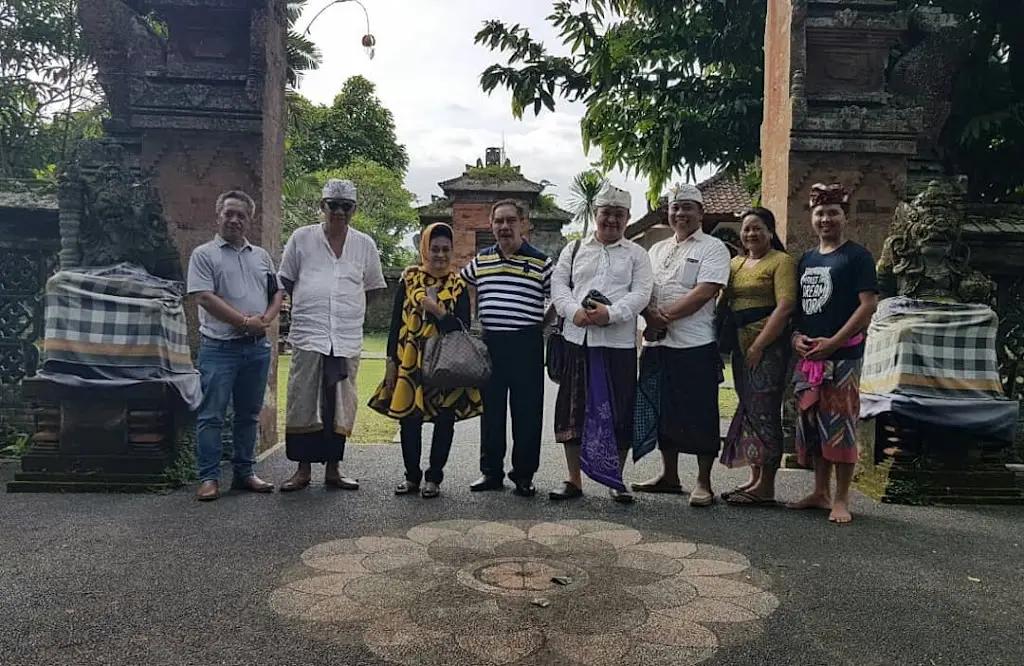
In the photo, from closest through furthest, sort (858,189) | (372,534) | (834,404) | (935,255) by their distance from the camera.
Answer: (372,534) < (834,404) < (935,255) < (858,189)

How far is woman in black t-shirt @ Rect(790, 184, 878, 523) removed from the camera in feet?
13.3

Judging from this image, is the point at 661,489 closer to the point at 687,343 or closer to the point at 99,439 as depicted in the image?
the point at 687,343

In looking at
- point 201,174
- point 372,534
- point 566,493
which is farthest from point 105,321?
point 566,493

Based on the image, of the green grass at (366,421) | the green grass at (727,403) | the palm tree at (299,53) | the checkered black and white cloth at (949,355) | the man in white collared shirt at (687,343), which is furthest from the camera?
the palm tree at (299,53)

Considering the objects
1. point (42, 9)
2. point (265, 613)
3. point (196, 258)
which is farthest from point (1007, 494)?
point (42, 9)

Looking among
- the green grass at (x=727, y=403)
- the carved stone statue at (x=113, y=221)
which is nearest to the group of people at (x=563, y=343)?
the carved stone statue at (x=113, y=221)

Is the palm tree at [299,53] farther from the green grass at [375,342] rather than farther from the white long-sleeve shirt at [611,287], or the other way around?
the white long-sleeve shirt at [611,287]

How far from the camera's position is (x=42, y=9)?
1203 cm

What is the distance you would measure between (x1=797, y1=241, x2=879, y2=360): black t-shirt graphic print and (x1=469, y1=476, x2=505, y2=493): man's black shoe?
6.48ft

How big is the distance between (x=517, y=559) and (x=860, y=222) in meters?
4.13

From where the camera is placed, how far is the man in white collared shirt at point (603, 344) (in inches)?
170

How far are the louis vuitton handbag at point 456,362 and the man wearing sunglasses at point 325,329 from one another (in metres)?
0.55

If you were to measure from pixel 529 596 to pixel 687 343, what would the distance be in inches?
79.2

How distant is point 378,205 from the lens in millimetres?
30047
